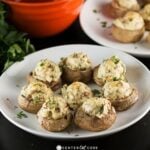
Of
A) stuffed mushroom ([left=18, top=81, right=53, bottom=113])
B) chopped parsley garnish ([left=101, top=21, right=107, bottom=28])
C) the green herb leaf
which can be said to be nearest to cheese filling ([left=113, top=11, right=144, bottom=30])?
chopped parsley garnish ([left=101, top=21, right=107, bottom=28])

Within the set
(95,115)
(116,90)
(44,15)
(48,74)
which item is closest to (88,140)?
(95,115)

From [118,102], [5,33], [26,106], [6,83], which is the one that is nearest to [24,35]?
[5,33]

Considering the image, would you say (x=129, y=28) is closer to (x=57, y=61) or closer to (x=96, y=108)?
(x=57, y=61)

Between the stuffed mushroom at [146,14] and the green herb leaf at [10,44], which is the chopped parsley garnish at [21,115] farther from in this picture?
the stuffed mushroom at [146,14]

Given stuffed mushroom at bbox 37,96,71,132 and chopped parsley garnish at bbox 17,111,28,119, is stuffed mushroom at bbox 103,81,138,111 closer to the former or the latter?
stuffed mushroom at bbox 37,96,71,132

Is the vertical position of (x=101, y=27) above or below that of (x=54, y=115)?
below

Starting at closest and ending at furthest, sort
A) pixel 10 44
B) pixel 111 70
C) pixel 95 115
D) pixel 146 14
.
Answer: pixel 95 115, pixel 111 70, pixel 10 44, pixel 146 14

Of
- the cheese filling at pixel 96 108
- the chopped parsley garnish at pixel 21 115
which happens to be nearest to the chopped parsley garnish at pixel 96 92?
the cheese filling at pixel 96 108
